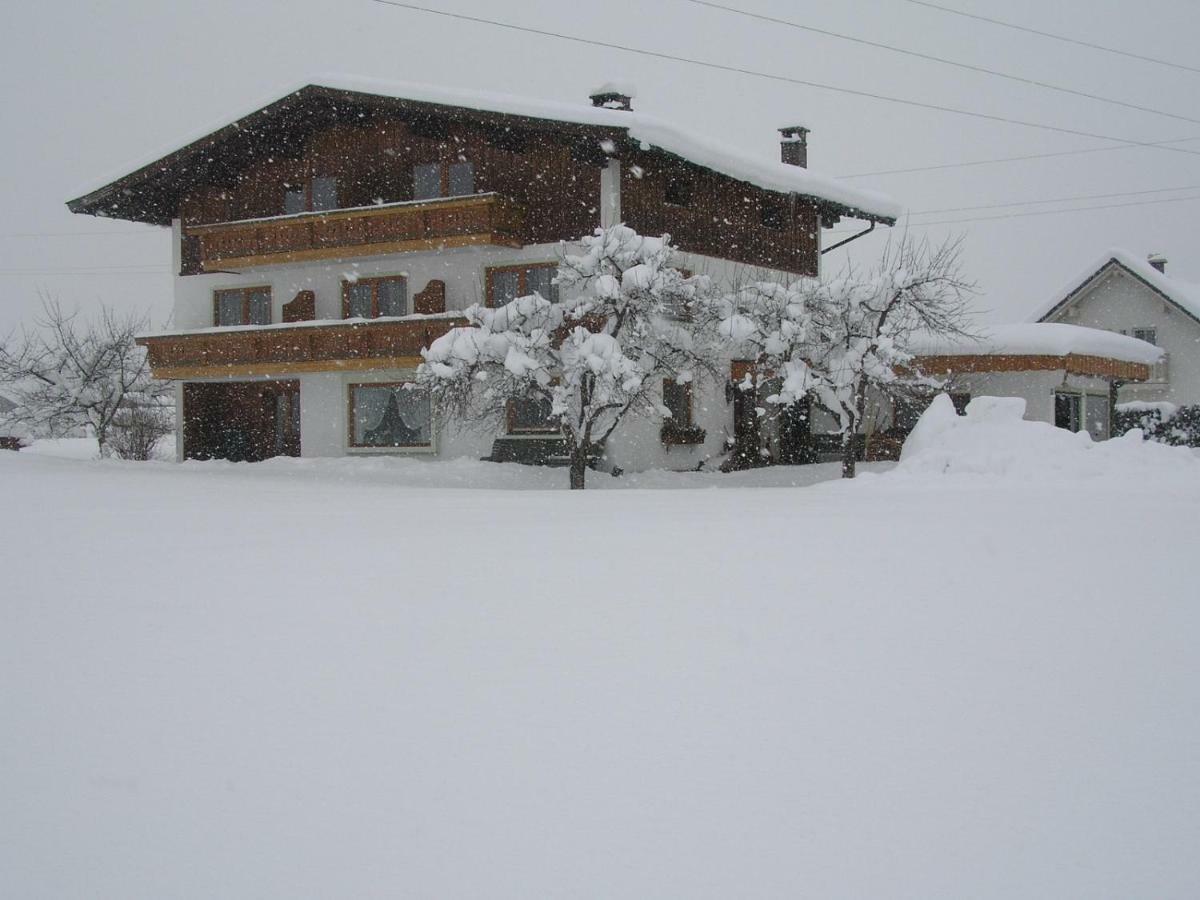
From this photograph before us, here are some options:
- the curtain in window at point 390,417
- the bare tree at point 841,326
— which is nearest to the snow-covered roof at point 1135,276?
the bare tree at point 841,326

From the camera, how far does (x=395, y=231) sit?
23.5m

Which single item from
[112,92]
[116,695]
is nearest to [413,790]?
[116,695]

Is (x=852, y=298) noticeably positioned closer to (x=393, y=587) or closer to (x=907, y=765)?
(x=393, y=587)

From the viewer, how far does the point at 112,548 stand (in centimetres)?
907

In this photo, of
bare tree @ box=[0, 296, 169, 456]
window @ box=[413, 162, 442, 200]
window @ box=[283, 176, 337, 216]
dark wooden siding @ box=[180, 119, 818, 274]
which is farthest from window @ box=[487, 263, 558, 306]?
bare tree @ box=[0, 296, 169, 456]

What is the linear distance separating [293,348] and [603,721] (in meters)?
20.9

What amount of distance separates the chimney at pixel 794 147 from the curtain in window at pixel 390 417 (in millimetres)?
12883

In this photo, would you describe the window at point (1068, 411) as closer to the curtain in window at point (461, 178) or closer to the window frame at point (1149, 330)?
the window frame at point (1149, 330)

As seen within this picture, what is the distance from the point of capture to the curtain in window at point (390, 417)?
24.7 metres

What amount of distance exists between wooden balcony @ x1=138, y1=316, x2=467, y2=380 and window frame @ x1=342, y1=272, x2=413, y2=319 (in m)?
1.35

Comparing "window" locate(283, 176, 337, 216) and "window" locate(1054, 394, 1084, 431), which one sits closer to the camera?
"window" locate(283, 176, 337, 216)

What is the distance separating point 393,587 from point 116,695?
2415 mm

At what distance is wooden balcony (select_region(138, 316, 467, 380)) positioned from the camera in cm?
2288

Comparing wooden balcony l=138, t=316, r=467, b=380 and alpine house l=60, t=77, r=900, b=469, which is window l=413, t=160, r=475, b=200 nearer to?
alpine house l=60, t=77, r=900, b=469
